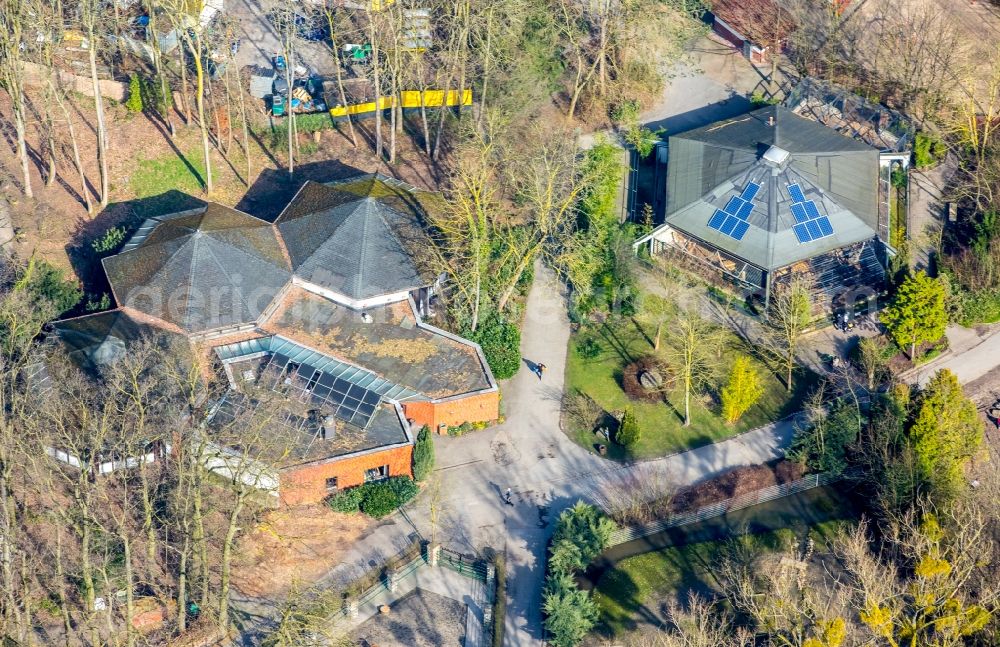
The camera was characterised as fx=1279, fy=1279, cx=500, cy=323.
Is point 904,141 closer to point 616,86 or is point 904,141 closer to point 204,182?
point 616,86

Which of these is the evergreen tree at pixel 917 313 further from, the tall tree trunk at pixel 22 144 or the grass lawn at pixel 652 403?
the tall tree trunk at pixel 22 144

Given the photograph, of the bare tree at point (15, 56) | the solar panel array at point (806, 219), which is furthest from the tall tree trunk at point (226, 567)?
the solar panel array at point (806, 219)

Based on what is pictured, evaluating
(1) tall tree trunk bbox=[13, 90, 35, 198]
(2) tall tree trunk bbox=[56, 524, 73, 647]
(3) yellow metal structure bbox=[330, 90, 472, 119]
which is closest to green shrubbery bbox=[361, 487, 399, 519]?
(2) tall tree trunk bbox=[56, 524, 73, 647]

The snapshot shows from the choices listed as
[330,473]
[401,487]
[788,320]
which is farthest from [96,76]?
[788,320]

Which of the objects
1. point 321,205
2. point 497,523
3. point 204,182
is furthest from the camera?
point 204,182

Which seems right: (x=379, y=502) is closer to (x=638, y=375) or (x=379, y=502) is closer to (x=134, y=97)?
(x=638, y=375)

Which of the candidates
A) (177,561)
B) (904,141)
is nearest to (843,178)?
(904,141)

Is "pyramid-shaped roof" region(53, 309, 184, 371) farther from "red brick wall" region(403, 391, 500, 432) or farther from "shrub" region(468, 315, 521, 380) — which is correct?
"shrub" region(468, 315, 521, 380)
